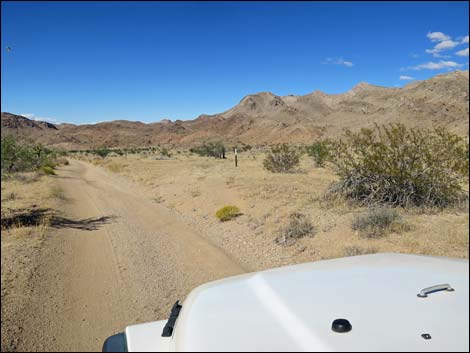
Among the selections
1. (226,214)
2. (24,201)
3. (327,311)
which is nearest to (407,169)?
(226,214)

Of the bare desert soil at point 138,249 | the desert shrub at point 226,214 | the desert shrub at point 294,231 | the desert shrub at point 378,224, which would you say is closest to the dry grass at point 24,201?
the bare desert soil at point 138,249

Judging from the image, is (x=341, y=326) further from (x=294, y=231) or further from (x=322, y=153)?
(x=322, y=153)

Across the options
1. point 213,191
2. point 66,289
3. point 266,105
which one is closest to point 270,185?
point 213,191

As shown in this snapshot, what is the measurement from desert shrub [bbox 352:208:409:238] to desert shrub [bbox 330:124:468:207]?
6.64ft

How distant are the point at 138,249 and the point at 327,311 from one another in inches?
243

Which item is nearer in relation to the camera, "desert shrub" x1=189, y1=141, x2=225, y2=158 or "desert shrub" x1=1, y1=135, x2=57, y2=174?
"desert shrub" x1=1, y1=135, x2=57, y2=174

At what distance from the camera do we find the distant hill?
7438 centimetres

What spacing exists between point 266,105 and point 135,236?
514ft

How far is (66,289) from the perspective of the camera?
4641mm

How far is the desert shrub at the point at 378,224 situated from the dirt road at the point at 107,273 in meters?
3.31

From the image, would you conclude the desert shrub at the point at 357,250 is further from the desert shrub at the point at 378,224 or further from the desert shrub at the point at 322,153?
the desert shrub at the point at 322,153

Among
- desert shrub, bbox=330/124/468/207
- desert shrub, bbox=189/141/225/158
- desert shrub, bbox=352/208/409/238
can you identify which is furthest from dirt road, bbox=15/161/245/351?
desert shrub, bbox=189/141/225/158

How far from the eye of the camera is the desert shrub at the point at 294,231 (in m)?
8.74

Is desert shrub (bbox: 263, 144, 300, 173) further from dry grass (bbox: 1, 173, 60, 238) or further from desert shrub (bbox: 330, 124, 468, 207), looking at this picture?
dry grass (bbox: 1, 173, 60, 238)
